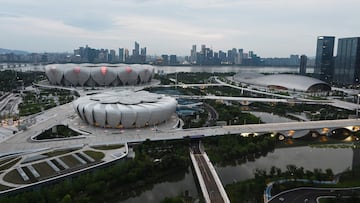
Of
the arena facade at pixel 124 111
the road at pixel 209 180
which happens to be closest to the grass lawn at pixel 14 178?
the arena facade at pixel 124 111

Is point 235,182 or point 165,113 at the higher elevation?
point 165,113

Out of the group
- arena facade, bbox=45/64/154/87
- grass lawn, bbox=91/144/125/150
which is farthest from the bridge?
arena facade, bbox=45/64/154/87

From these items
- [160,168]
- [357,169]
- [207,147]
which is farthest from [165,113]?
[357,169]

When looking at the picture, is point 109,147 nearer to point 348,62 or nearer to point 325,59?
point 348,62

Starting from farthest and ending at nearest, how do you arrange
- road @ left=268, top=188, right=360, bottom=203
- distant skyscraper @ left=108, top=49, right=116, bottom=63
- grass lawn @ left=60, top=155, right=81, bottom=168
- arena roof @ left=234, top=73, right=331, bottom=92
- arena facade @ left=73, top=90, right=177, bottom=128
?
distant skyscraper @ left=108, top=49, right=116, bottom=63 < arena roof @ left=234, top=73, right=331, bottom=92 < arena facade @ left=73, top=90, right=177, bottom=128 < grass lawn @ left=60, top=155, right=81, bottom=168 < road @ left=268, top=188, right=360, bottom=203

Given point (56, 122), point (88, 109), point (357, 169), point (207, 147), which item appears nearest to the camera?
point (357, 169)

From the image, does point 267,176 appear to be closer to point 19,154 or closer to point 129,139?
point 129,139

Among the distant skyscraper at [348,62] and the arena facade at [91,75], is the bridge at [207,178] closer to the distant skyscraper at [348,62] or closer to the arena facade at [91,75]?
the arena facade at [91,75]

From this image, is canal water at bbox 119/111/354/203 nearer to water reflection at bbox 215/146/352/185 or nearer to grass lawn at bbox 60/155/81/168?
water reflection at bbox 215/146/352/185
